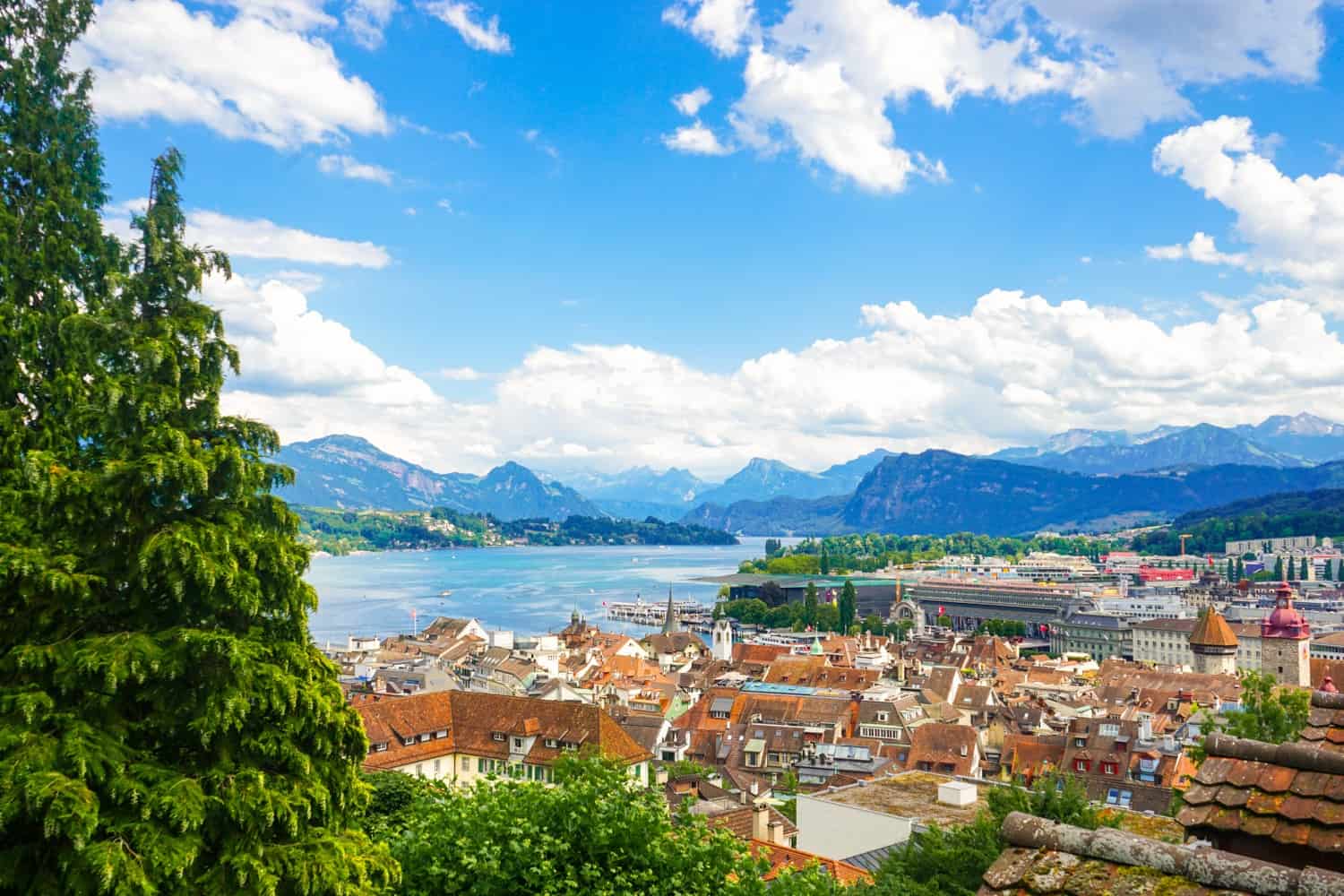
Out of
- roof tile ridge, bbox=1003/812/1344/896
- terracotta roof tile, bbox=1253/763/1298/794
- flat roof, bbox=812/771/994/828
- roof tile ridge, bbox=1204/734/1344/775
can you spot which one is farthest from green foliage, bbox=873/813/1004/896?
roof tile ridge, bbox=1003/812/1344/896

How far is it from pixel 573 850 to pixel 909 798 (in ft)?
61.4

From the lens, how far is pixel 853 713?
4966cm

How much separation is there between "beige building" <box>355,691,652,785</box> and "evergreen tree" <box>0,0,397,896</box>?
23456 millimetres

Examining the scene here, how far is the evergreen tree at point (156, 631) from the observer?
7074 mm

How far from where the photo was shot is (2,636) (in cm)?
788

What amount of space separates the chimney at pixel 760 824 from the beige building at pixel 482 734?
339 inches

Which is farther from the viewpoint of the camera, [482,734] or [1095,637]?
[1095,637]

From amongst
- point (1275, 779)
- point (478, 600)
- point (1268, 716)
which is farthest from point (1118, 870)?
point (478, 600)

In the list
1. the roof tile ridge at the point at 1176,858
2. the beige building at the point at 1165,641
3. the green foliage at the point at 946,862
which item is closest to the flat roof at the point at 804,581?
the beige building at the point at 1165,641

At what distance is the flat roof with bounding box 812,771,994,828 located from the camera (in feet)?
79.7

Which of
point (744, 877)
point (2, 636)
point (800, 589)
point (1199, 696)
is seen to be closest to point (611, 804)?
point (744, 877)

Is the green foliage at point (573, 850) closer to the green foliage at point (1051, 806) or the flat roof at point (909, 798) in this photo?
the green foliage at point (1051, 806)

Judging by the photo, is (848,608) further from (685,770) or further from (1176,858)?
(1176,858)

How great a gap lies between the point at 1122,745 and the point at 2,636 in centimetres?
4054
